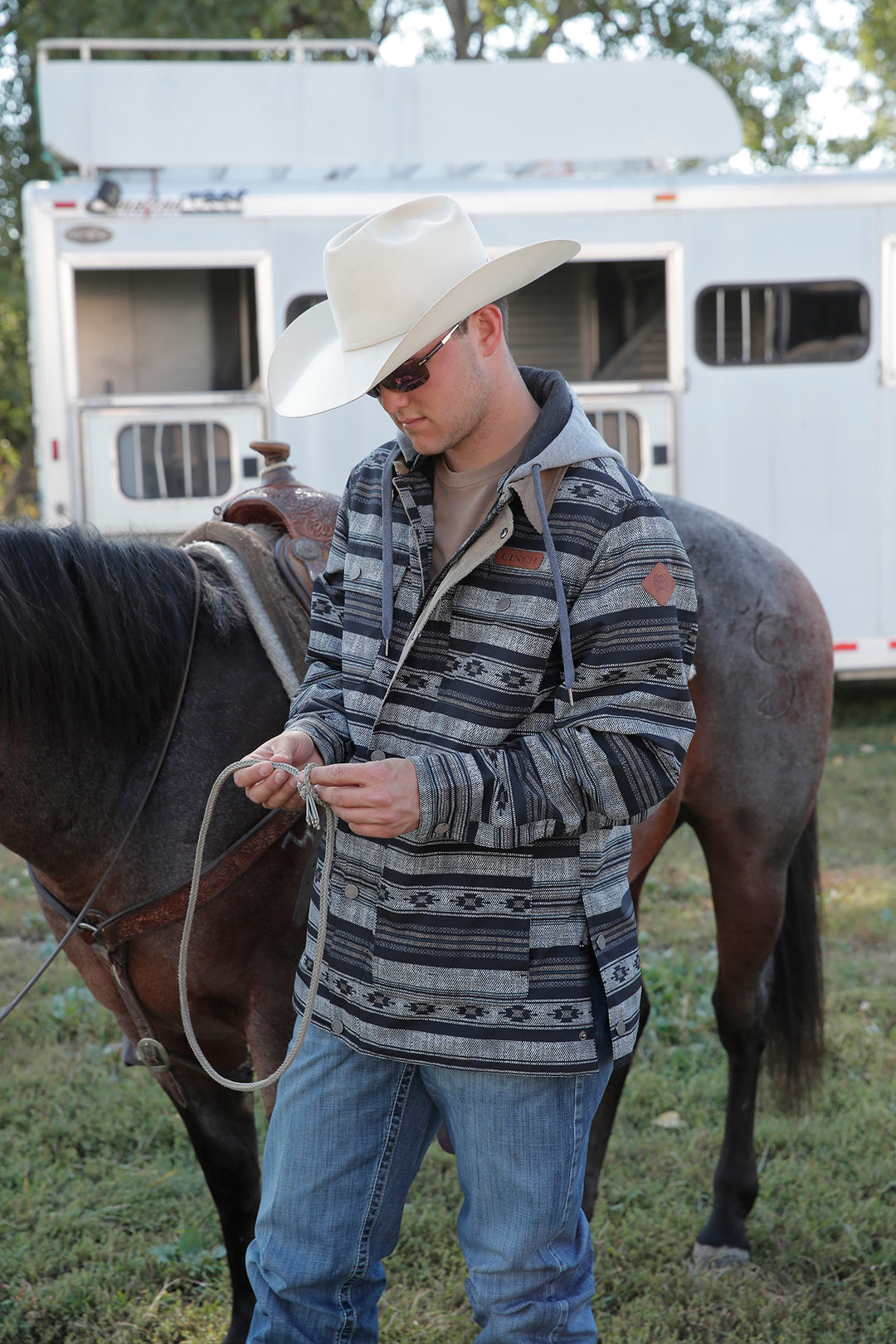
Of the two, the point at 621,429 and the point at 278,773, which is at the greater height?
the point at 621,429

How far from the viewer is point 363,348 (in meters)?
1.51

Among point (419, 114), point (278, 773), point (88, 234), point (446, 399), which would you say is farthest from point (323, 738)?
point (419, 114)

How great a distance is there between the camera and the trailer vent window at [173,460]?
605 cm

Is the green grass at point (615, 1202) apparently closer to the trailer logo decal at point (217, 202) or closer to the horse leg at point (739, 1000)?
the horse leg at point (739, 1000)

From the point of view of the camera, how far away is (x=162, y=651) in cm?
195

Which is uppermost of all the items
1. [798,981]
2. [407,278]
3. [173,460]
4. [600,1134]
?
[407,278]

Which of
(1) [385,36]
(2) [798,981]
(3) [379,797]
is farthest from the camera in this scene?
(1) [385,36]

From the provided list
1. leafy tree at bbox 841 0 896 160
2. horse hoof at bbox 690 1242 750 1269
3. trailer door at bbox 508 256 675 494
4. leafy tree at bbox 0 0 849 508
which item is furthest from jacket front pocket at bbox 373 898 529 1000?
leafy tree at bbox 841 0 896 160

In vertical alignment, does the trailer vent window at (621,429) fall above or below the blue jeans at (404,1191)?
above

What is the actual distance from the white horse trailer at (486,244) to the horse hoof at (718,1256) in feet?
15.1

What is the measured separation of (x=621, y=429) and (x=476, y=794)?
5.51 metres

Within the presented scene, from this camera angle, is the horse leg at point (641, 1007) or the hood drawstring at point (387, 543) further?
the horse leg at point (641, 1007)

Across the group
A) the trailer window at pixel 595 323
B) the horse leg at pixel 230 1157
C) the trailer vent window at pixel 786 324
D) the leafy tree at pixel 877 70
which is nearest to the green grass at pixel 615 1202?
the horse leg at pixel 230 1157

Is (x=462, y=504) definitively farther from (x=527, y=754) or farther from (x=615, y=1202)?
(x=615, y=1202)
